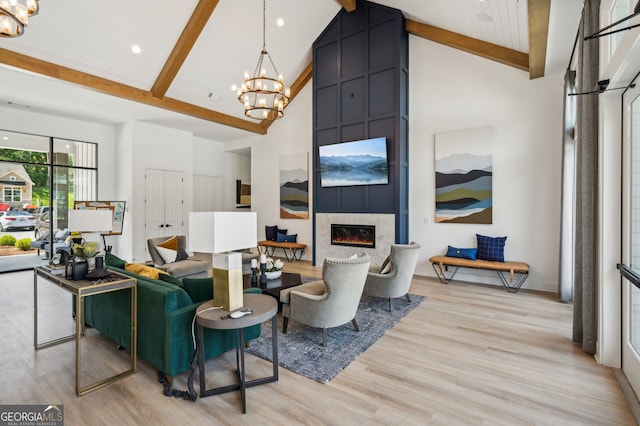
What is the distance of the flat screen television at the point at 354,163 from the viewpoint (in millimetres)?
6426

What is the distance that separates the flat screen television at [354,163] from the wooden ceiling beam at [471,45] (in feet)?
7.15

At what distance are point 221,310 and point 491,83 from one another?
6057mm

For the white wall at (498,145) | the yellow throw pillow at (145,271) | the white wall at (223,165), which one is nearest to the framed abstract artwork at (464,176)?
the white wall at (498,145)

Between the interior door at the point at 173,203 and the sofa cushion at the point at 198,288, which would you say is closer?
the sofa cushion at the point at 198,288

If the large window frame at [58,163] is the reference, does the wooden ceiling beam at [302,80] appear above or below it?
above

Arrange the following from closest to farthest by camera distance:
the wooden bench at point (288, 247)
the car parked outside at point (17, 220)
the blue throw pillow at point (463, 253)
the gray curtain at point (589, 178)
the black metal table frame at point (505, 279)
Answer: the gray curtain at point (589, 178) < the black metal table frame at point (505, 279) < the blue throw pillow at point (463, 253) < the car parked outside at point (17, 220) < the wooden bench at point (288, 247)

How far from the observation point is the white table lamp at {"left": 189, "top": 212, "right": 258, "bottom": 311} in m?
2.04

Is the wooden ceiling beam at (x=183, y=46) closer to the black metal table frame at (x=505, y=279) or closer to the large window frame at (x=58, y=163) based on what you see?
the large window frame at (x=58, y=163)

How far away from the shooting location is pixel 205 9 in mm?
5500

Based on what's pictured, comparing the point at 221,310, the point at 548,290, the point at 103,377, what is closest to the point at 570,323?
the point at 548,290

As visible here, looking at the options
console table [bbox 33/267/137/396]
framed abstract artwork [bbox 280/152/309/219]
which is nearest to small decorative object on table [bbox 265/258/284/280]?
console table [bbox 33/267/137/396]

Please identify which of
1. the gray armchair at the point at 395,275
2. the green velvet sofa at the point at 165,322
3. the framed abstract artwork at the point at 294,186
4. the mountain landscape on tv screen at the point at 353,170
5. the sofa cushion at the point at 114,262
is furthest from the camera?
the framed abstract artwork at the point at 294,186

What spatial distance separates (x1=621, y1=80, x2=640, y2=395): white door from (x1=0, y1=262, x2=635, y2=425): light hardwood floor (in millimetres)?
310

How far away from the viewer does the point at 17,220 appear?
685 centimetres
